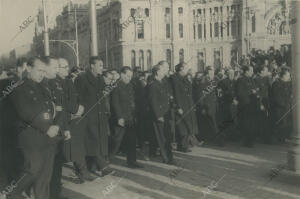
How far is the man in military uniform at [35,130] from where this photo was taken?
5.11m

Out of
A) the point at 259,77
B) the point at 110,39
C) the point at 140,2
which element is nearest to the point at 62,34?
the point at 110,39

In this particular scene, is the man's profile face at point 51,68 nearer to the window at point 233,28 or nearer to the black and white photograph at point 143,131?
the black and white photograph at point 143,131

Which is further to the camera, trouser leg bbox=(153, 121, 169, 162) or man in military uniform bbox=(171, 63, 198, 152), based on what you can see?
man in military uniform bbox=(171, 63, 198, 152)

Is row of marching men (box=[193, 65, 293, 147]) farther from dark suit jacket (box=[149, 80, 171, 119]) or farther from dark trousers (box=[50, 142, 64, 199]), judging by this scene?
dark trousers (box=[50, 142, 64, 199])

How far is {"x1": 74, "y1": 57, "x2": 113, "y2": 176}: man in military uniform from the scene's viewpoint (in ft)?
25.6

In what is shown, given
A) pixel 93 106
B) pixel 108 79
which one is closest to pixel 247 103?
pixel 108 79

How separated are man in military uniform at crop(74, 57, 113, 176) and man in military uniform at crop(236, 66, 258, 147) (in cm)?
427

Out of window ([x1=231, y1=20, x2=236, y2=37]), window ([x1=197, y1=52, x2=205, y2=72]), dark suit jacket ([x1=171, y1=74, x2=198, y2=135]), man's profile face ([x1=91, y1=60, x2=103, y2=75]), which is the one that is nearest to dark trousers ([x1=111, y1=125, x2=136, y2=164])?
man's profile face ([x1=91, y1=60, x2=103, y2=75])

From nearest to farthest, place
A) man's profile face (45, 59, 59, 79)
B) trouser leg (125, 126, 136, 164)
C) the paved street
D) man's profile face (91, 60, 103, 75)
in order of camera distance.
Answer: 1. man's profile face (45, 59, 59, 79)
2. the paved street
3. man's profile face (91, 60, 103, 75)
4. trouser leg (125, 126, 136, 164)

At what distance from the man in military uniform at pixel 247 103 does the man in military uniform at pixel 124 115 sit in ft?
11.2

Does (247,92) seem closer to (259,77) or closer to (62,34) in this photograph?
(259,77)

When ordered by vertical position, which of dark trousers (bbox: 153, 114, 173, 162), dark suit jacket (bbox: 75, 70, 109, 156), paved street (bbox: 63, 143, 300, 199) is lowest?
paved street (bbox: 63, 143, 300, 199)

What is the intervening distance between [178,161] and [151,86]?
5.50ft

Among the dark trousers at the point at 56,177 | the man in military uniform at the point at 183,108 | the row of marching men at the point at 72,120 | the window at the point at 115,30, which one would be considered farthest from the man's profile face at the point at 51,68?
the window at the point at 115,30
